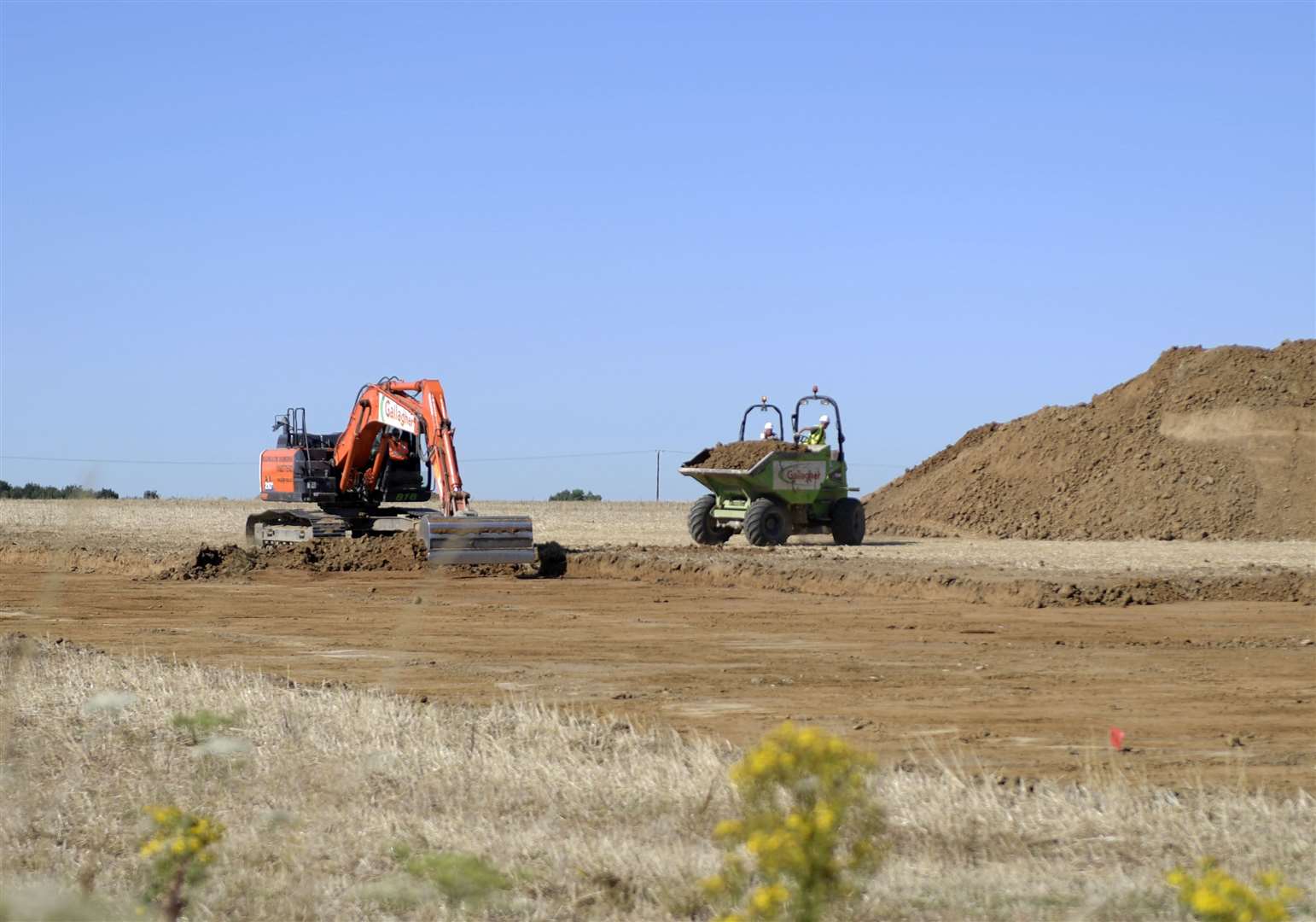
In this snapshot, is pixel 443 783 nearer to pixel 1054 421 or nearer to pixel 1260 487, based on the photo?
pixel 1260 487

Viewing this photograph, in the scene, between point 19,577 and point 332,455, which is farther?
point 332,455

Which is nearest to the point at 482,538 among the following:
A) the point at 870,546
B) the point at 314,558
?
the point at 314,558

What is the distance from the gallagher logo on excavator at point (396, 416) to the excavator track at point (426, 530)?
1402mm

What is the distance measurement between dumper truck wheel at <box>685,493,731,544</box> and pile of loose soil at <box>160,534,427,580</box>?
8016 mm

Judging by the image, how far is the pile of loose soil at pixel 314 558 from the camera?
23.1 m

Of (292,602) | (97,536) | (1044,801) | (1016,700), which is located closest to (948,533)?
(97,536)

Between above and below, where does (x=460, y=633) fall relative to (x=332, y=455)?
below

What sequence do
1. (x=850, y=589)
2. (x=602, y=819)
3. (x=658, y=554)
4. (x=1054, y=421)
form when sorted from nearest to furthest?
(x=602, y=819), (x=850, y=589), (x=658, y=554), (x=1054, y=421)

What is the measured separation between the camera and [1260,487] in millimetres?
36219

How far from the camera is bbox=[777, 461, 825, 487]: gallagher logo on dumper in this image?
28781mm

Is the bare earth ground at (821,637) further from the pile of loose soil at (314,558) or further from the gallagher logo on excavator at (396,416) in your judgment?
the gallagher logo on excavator at (396,416)

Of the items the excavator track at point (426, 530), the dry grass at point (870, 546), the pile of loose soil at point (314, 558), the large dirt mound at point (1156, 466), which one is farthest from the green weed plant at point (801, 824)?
the large dirt mound at point (1156, 466)

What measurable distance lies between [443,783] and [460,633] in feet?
26.2

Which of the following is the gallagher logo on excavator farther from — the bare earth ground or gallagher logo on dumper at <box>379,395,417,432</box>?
the bare earth ground
